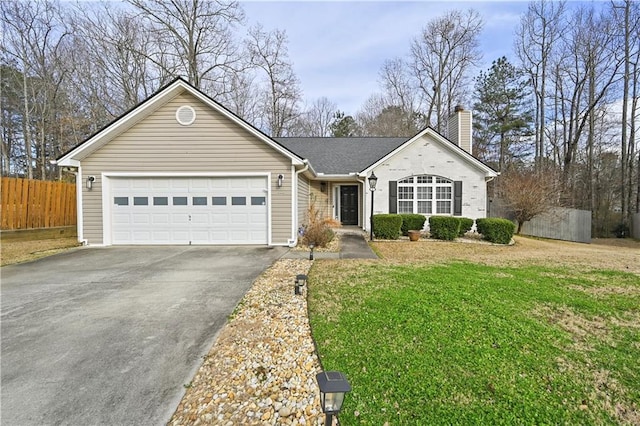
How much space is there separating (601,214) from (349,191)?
16899mm

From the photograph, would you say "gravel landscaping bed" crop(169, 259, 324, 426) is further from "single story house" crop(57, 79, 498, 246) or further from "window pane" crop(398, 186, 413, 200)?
"window pane" crop(398, 186, 413, 200)

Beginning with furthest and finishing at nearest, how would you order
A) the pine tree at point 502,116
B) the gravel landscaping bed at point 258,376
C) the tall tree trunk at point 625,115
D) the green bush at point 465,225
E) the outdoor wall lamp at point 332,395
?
the pine tree at point 502,116, the tall tree trunk at point 625,115, the green bush at point 465,225, the gravel landscaping bed at point 258,376, the outdoor wall lamp at point 332,395

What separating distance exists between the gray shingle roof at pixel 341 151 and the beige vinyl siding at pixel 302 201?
2.17 m

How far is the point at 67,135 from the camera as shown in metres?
19.2

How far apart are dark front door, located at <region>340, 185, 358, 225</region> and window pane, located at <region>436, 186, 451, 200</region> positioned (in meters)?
Answer: 3.99

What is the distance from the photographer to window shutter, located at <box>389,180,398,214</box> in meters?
12.6

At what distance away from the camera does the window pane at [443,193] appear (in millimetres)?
12680

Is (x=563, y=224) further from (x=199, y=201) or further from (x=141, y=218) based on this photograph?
(x=141, y=218)

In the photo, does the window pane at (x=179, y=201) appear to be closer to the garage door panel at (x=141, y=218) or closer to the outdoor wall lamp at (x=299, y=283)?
the garage door panel at (x=141, y=218)

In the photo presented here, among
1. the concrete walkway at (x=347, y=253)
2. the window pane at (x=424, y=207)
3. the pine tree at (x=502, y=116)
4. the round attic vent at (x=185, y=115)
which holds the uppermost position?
the pine tree at (x=502, y=116)

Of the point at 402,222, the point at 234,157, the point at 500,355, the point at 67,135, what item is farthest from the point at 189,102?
the point at 67,135

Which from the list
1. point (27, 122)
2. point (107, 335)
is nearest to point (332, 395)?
point (107, 335)

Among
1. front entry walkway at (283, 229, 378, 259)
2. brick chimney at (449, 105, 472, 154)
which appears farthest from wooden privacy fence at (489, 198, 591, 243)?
front entry walkway at (283, 229, 378, 259)

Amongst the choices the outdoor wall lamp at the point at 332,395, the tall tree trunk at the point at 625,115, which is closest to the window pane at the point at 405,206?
the outdoor wall lamp at the point at 332,395
